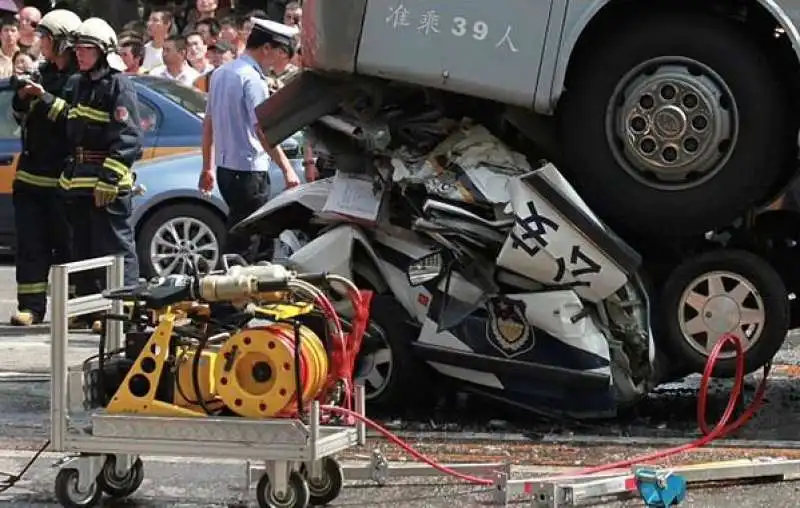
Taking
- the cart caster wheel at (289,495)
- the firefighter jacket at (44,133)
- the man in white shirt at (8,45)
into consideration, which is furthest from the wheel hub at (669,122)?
the man in white shirt at (8,45)

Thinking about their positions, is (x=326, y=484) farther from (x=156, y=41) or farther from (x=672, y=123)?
(x=156, y=41)

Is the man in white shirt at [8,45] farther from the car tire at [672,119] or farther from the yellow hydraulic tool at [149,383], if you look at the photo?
the yellow hydraulic tool at [149,383]

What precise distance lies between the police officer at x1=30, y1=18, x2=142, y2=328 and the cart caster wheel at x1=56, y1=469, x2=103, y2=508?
3317 mm

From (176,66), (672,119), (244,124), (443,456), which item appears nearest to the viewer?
(443,456)

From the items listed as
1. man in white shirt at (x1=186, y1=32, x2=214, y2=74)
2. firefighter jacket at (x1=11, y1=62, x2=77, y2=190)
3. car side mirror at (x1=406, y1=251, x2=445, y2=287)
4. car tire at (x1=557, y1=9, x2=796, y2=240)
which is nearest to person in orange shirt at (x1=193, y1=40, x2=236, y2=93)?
man in white shirt at (x1=186, y1=32, x2=214, y2=74)

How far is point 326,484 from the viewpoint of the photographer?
5.23 meters

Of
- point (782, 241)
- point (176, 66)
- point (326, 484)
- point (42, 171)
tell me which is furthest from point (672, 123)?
point (176, 66)

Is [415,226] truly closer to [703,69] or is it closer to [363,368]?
[363,368]

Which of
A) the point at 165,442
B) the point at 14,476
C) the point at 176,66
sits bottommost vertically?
the point at 14,476

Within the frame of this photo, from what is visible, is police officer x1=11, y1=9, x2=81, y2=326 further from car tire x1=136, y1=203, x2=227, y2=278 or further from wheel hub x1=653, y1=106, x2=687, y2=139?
wheel hub x1=653, y1=106, x2=687, y2=139

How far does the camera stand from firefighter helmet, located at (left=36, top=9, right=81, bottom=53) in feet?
29.5

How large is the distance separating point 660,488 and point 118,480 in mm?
1743

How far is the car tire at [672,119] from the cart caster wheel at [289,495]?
210 centimetres

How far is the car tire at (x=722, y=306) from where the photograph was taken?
650 centimetres
